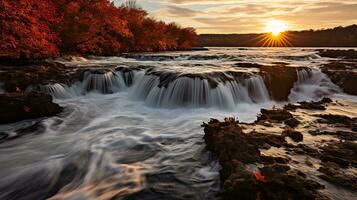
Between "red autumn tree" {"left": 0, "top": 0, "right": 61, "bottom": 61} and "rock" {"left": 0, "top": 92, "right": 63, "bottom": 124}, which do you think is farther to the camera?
"red autumn tree" {"left": 0, "top": 0, "right": 61, "bottom": 61}

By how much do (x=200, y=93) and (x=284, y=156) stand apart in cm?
651

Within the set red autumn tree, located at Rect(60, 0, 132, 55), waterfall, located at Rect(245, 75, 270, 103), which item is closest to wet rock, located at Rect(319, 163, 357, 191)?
waterfall, located at Rect(245, 75, 270, 103)

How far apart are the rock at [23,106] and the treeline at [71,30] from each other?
606 centimetres

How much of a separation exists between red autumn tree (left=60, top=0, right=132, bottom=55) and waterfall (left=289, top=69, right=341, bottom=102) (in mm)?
16621

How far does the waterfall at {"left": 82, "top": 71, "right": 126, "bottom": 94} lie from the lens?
15.3 m

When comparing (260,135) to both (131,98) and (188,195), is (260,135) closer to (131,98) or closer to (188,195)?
(188,195)

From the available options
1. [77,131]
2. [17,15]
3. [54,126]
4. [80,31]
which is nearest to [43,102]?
[54,126]

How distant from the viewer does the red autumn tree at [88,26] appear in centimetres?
2431

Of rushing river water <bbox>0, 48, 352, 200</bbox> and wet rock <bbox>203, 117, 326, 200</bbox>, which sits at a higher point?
wet rock <bbox>203, 117, 326, 200</bbox>

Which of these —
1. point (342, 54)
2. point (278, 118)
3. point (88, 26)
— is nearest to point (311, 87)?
point (278, 118)

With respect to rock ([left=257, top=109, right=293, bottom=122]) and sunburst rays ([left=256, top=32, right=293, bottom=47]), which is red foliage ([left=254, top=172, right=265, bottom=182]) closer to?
rock ([left=257, top=109, right=293, bottom=122])

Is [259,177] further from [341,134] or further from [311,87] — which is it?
[311,87]

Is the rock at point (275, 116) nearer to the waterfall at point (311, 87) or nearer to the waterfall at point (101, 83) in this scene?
the waterfall at point (311, 87)

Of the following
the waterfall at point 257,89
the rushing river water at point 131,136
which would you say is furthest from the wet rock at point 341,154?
the waterfall at point 257,89
